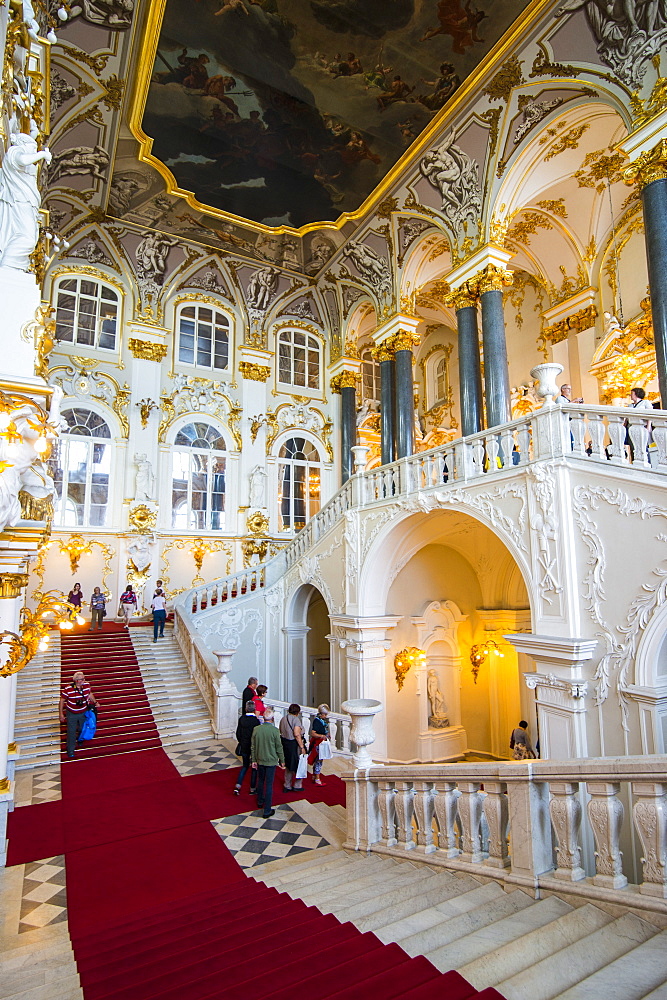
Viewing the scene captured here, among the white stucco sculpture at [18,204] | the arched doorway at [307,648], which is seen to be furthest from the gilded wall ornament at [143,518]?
the white stucco sculpture at [18,204]

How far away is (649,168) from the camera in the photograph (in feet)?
28.1

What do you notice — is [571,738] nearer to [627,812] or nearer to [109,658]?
[627,812]

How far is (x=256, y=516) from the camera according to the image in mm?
17641

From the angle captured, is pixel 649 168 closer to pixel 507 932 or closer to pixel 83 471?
pixel 507 932

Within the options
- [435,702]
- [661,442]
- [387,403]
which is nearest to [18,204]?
[661,442]

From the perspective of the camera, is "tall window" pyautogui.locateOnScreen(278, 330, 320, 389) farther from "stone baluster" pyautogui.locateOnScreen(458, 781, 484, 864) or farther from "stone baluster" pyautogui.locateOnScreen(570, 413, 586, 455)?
"stone baluster" pyautogui.locateOnScreen(458, 781, 484, 864)

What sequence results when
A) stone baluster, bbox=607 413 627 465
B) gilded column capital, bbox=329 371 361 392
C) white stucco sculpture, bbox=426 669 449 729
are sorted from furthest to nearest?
gilded column capital, bbox=329 371 361 392 < white stucco sculpture, bbox=426 669 449 729 < stone baluster, bbox=607 413 627 465

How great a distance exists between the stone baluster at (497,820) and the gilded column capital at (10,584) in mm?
4596

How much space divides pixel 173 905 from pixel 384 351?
13.4 metres

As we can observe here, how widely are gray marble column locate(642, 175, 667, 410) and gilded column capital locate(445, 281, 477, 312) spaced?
4.05 meters

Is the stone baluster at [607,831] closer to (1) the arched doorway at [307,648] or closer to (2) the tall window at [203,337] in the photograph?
(1) the arched doorway at [307,648]

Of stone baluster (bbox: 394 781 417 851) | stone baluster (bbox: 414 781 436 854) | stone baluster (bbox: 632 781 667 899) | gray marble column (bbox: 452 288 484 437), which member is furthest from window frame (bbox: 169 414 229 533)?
stone baluster (bbox: 632 781 667 899)

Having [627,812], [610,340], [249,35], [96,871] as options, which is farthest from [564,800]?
[249,35]

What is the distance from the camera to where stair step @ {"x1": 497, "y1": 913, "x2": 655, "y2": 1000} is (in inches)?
96.5
